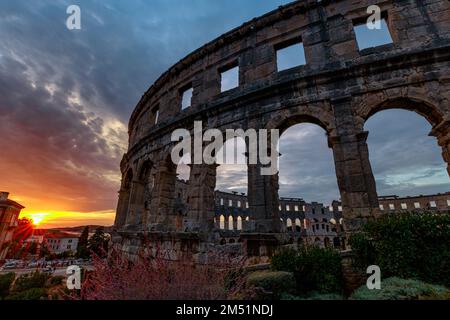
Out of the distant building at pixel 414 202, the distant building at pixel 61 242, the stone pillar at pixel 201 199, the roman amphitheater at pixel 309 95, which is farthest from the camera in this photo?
the distant building at pixel 61 242

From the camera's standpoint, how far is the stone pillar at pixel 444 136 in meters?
5.62


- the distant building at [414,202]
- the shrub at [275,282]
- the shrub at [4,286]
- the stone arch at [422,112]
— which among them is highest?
the distant building at [414,202]

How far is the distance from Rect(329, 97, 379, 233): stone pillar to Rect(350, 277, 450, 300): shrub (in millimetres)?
2133

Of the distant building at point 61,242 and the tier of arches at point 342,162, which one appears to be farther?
the distant building at point 61,242

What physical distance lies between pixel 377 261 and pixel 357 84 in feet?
17.2

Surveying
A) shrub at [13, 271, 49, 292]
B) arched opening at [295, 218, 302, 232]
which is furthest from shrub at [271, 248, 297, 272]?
arched opening at [295, 218, 302, 232]

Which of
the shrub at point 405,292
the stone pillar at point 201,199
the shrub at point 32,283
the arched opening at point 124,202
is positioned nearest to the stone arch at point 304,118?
the stone pillar at point 201,199

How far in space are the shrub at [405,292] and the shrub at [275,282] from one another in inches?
39.2

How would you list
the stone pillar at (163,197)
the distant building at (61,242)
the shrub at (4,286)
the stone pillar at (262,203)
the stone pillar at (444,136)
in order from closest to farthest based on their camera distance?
the stone pillar at (444,136), the stone pillar at (262,203), the stone pillar at (163,197), the shrub at (4,286), the distant building at (61,242)

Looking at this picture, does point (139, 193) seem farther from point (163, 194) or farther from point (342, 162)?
point (342, 162)

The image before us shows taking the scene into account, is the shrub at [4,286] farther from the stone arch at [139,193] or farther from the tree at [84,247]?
the tree at [84,247]

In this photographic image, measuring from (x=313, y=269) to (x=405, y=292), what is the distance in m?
1.38

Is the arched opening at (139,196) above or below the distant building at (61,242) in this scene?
above

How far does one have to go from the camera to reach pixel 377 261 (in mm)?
4055
